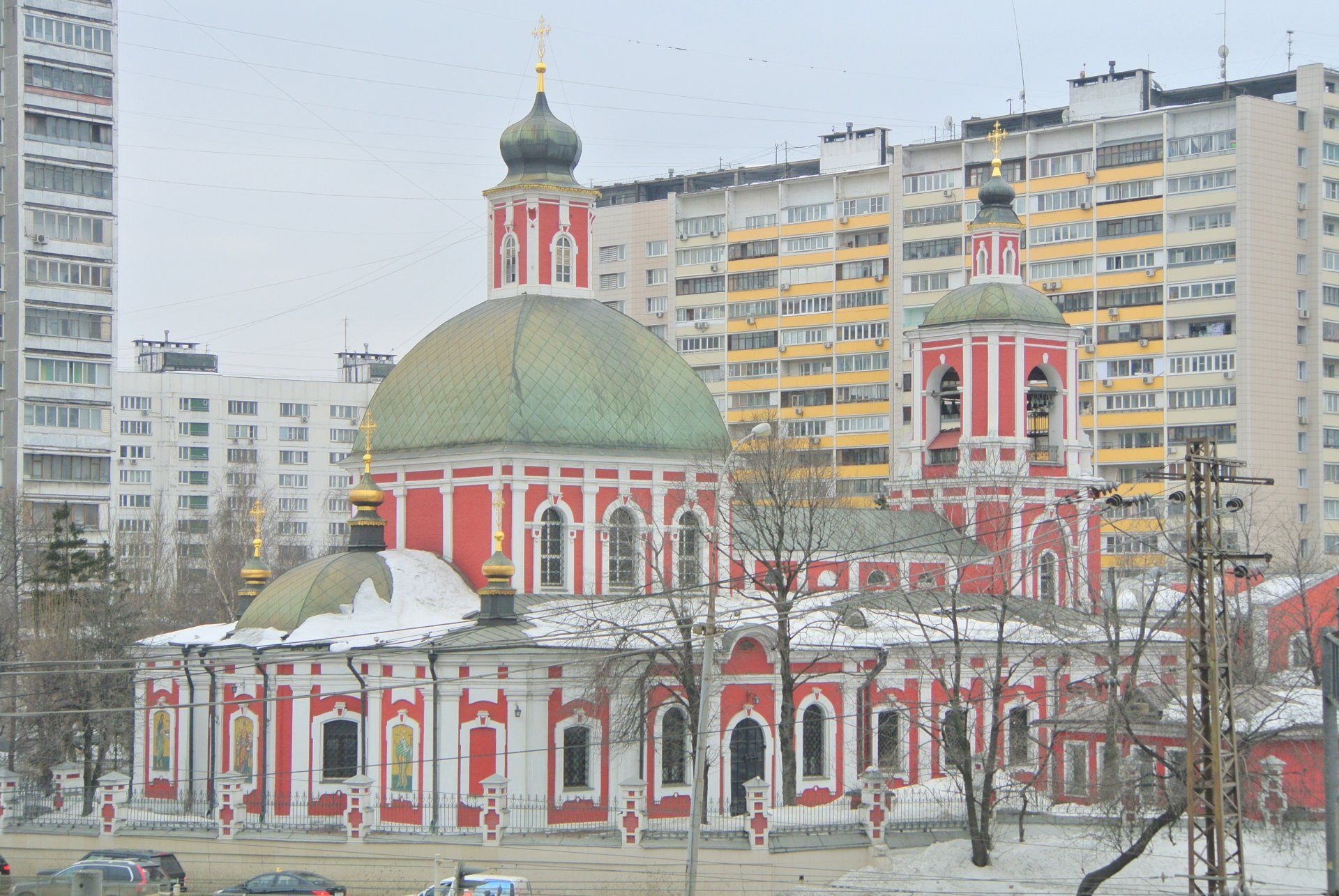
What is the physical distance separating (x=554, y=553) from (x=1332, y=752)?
21.5 meters

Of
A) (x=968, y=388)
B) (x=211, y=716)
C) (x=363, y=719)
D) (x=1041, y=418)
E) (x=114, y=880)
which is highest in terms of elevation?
(x=968, y=388)

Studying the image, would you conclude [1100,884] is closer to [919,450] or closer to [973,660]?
[973,660]

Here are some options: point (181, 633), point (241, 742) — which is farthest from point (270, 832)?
point (181, 633)

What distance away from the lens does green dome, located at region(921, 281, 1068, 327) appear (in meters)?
47.0

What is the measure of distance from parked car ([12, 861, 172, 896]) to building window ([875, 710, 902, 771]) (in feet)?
47.7

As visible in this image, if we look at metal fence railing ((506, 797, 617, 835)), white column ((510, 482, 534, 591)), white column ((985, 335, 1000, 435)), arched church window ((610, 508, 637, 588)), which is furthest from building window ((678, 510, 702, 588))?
white column ((985, 335, 1000, 435))

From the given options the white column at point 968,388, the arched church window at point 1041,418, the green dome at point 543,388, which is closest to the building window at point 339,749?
the green dome at point 543,388

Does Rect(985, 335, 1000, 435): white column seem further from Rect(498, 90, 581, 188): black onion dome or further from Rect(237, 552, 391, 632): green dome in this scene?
Rect(237, 552, 391, 632): green dome

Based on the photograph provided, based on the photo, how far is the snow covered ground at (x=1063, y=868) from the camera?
1262 inches

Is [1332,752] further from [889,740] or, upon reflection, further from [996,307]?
[996,307]

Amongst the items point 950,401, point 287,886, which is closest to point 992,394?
point 950,401

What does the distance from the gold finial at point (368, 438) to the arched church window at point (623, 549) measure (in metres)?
4.87

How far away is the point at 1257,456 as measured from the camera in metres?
65.8

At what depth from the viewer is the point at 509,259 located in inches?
1746
